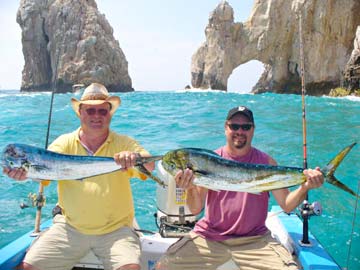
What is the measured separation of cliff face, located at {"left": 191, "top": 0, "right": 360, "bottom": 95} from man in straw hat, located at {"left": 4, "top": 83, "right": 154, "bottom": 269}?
1793 inches

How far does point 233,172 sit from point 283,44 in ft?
178

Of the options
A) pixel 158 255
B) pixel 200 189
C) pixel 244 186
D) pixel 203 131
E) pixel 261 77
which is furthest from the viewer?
pixel 261 77

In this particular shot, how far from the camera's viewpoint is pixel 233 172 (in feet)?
8.32

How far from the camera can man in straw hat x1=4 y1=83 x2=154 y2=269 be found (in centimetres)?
309

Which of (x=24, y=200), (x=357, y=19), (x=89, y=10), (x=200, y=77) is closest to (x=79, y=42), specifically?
(x=89, y=10)

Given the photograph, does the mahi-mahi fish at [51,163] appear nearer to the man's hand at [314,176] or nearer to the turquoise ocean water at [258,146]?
the man's hand at [314,176]

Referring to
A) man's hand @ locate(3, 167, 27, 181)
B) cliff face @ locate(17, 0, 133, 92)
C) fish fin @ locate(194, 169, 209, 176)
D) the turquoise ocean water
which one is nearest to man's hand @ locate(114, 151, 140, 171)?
fish fin @ locate(194, 169, 209, 176)

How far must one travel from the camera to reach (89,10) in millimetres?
83438

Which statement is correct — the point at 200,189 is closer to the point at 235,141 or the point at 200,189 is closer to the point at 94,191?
the point at 235,141

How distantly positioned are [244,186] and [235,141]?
0.75 meters

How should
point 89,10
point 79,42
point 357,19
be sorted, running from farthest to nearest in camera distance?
point 89,10 < point 79,42 < point 357,19

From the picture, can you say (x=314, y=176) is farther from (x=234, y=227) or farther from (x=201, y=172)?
(x=234, y=227)

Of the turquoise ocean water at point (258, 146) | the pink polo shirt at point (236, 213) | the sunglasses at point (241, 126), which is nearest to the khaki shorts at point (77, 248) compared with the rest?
the pink polo shirt at point (236, 213)

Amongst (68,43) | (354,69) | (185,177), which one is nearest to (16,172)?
(185,177)
